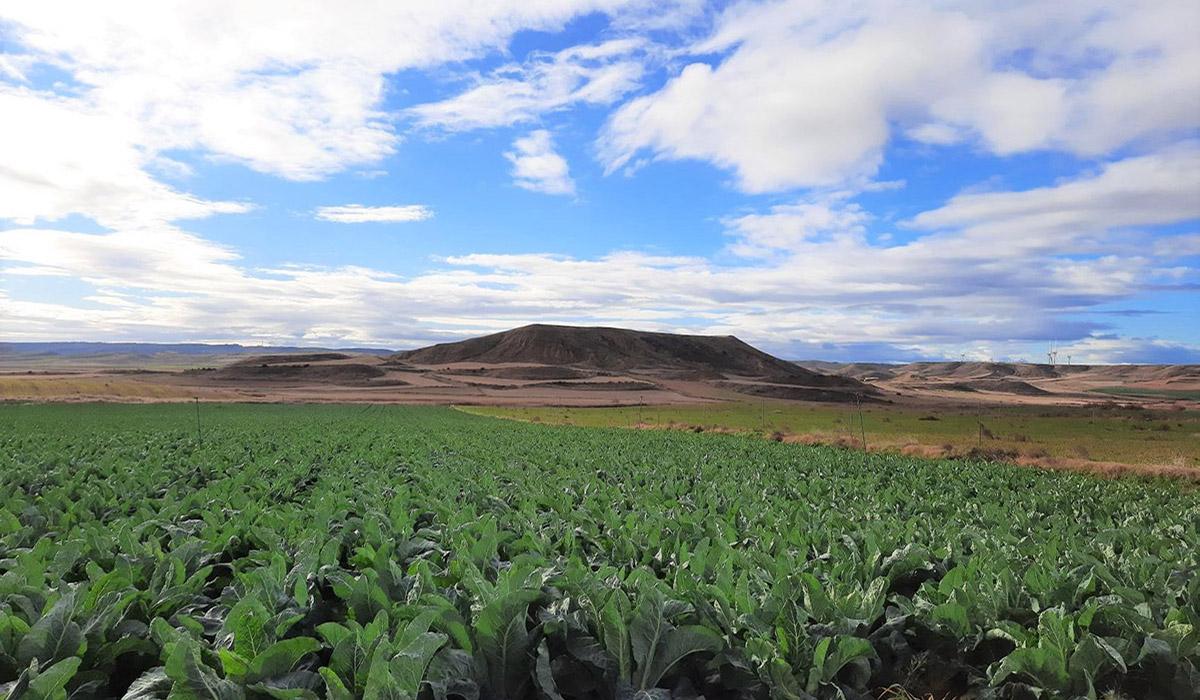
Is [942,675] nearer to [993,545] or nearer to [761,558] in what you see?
[761,558]

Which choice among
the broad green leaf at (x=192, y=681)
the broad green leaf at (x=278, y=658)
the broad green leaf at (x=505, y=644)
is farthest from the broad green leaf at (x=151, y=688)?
the broad green leaf at (x=505, y=644)

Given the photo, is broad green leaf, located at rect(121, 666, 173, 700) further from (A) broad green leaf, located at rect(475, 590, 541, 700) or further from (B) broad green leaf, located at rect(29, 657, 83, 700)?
(A) broad green leaf, located at rect(475, 590, 541, 700)

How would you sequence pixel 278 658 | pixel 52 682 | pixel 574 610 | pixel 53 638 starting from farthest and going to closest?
pixel 574 610
pixel 53 638
pixel 278 658
pixel 52 682

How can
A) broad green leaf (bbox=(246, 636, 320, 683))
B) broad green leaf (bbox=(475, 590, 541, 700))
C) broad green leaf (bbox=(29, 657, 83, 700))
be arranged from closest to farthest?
broad green leaf (bbox=(29, 657, 83, 700)), broad green leaf (bbox=(246, 636, 320, 683)), broad green leaf (bbox=(475, 590, 541, 700))


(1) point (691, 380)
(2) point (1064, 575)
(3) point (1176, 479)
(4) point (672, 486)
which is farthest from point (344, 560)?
(1) point (691, 380)

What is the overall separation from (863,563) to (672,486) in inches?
291

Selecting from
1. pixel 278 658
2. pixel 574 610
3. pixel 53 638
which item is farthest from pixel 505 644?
pixel 53 638

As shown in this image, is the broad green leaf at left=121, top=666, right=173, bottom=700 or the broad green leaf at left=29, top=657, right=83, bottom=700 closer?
the broad green leaf at left=29, top=657, right=83, bottom=700

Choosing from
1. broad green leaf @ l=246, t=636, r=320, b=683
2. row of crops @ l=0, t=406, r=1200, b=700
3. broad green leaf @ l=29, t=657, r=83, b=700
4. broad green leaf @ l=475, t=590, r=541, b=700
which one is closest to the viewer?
broad green leaf @ l=29, t=657, r=83, b=700

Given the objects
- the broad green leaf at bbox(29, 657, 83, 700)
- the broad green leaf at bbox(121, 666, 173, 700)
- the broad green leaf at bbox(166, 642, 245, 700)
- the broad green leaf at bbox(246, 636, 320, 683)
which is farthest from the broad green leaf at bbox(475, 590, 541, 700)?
the broad green leaf at bbox(29, 657, 83, 700)

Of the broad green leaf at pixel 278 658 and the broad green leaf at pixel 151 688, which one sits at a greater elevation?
the broad green leaf at pixel 278 658

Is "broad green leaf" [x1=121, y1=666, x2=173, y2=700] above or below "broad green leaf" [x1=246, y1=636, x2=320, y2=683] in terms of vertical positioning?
below

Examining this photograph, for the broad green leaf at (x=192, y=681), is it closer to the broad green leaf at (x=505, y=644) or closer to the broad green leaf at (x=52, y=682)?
the broad green leaf at (x=52, y=682)

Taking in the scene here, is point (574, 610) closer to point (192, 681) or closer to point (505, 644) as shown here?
point (505, 644)
